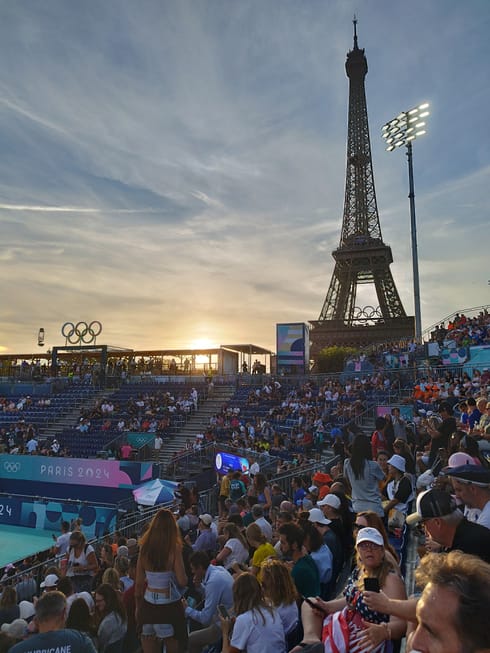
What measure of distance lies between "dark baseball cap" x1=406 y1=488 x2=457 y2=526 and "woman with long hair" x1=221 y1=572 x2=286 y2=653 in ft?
4.66

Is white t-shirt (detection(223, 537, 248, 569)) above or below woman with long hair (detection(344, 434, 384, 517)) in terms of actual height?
below

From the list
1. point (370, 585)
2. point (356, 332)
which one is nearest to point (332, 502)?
point (370, 585)

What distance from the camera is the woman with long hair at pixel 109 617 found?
445 centimetres

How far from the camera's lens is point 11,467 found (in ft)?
69.1

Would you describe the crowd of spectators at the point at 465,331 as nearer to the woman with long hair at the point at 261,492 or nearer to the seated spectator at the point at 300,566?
the woman with long hair at the point at 261,492

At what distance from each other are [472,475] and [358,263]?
55.6 meters

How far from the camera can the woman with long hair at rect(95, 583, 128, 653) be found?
4449 millimetres

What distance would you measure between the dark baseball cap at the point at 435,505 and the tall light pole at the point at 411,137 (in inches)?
756

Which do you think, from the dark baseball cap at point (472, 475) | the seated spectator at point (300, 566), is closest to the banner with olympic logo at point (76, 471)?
the seated spectator at point (300, 566)

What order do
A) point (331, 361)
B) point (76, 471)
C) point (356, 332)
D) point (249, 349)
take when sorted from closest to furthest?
point (76, 471)
point (249, 349)
point (331, 361)
point (356, 332)

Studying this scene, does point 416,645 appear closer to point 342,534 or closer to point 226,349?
point 342,534

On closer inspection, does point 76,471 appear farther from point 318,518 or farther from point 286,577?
point 286,577

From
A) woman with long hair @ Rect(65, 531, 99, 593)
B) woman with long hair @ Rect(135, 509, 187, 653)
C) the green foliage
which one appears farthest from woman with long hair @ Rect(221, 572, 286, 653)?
the green foliage

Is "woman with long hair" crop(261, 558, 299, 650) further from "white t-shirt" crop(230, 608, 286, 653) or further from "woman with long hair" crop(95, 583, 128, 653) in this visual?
"woman with long hair" crop(95, 583, 128, 653)
